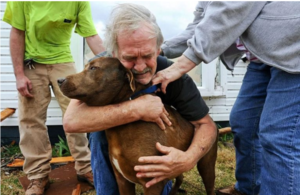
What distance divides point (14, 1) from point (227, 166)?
3777 mm

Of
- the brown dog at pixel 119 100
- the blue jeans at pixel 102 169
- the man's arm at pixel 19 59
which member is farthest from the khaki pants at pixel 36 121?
the brown dog at pixel 119 100

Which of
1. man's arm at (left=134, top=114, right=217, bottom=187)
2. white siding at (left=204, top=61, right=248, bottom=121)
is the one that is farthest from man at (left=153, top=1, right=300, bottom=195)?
white siding at (left=204, top=61, right=248, bottom=121)

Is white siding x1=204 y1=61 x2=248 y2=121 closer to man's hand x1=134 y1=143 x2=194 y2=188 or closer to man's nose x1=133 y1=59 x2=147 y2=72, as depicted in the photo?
man's hand x1=134 y1=143 x2=194 y2=188

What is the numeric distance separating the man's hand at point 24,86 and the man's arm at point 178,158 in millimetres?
2182

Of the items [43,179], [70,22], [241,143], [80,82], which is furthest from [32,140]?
[241,143]

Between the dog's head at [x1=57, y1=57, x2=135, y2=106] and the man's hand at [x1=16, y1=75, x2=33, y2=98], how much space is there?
1788 millimetres

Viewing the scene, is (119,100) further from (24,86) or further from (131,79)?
(24,86)

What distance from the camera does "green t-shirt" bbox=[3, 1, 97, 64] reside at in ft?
12.5

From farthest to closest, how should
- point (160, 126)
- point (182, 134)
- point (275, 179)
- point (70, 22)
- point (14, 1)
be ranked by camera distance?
point (70, 22)
point (14, 1)
point (182, 134)
point (160, 126)
point (275, 179)

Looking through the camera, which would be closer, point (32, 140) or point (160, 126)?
point (160, 126)

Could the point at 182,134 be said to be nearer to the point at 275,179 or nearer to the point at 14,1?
the point at 275,179

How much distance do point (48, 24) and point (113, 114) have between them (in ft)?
→ 7.12

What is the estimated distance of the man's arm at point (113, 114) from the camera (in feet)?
7.39

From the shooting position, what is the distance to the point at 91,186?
4.08 m
